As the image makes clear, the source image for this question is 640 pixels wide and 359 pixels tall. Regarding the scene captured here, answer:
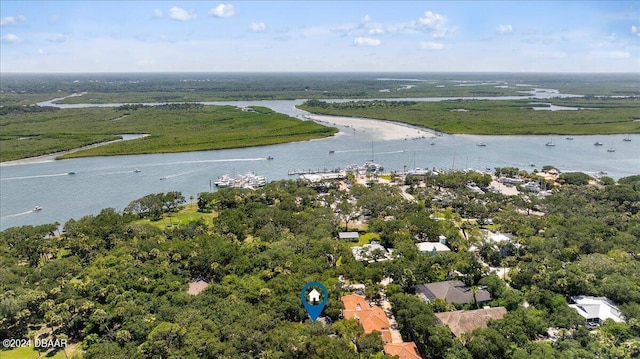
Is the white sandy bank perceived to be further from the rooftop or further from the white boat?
the rooftop

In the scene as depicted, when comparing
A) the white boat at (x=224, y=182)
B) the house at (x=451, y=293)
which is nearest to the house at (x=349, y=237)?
the house at (x=451, y=293)

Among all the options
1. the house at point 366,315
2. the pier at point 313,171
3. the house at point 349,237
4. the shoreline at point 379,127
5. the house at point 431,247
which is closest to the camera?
the house at point 366,315

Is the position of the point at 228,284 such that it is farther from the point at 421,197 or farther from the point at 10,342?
the point at 421,197

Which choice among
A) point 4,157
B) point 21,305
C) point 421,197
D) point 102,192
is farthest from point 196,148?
point 21,305

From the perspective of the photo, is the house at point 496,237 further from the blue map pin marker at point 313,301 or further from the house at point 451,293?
the blue map pin marker at point 313,301

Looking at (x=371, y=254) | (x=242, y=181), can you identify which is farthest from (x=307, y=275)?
(x=242, y=181)

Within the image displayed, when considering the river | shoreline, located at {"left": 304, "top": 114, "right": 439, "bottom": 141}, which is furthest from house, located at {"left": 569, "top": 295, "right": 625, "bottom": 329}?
shoreline, located at {"left": 304, "top": 114, "right": 439, "bottom": 141}

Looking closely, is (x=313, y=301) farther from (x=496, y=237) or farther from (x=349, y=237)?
(x=496, y=237)
